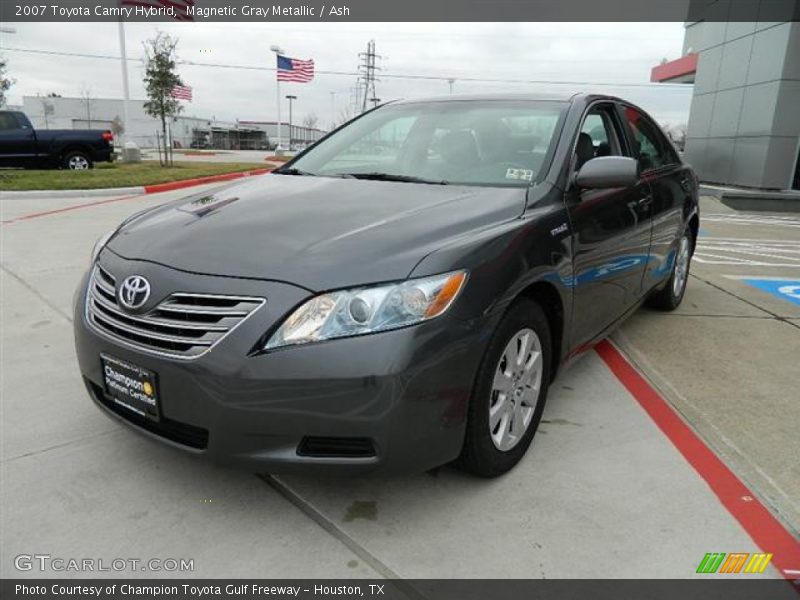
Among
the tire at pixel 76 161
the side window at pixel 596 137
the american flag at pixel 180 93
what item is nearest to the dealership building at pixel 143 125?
the american flag at pixel 180 93

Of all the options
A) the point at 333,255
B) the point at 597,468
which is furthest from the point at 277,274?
the point at 597,468

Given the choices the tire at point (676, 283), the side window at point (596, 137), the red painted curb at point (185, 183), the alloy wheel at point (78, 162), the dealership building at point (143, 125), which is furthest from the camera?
the dealership building at point (143, 125)

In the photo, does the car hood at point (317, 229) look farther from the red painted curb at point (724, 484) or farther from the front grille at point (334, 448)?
the red painted curb at point (724, 484)

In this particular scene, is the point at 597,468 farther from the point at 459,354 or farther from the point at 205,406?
the point at 205,406

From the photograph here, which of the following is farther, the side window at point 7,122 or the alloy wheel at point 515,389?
the side window at point 7,122

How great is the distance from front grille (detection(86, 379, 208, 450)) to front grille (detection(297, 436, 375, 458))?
1.15 feet

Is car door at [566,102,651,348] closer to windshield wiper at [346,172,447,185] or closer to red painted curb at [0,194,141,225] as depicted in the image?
windshield wiper at [346,172,447,185]

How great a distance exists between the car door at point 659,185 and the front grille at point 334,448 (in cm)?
262

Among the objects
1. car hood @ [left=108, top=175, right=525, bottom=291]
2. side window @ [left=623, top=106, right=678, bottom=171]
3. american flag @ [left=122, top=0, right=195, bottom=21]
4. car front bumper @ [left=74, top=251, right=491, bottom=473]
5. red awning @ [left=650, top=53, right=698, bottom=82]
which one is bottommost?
car front bumper @ [left=74, top=251, right=491, bottom=473]

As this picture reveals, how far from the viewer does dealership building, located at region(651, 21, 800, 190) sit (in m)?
14.8

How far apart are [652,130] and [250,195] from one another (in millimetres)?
3042

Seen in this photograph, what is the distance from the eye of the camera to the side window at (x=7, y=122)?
1661cm

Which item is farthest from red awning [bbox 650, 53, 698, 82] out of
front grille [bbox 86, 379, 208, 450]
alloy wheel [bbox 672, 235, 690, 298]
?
front grille [bbox 86, 379, 208, 450]

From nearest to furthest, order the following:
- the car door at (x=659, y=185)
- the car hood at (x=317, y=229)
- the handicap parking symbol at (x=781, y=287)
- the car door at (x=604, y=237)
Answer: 1. the car hood at (x=317, y=229)
2. the car door at (x=604, y=237)
3. the car door at (x=659, y=185)
4. the handicap parking symbol at (x=781, y=287)
